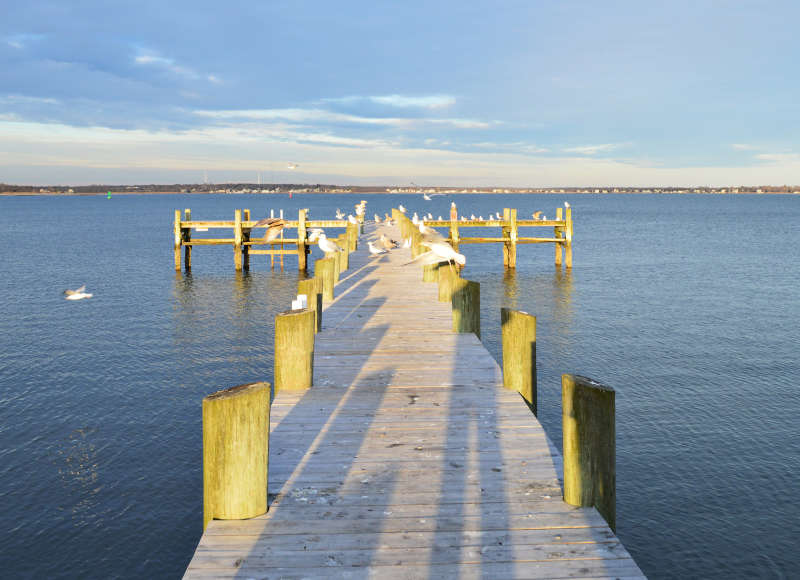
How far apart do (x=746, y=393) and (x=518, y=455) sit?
12.8 metres

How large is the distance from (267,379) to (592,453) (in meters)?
13.4

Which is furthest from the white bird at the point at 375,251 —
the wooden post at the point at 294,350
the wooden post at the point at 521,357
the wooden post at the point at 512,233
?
the wooden post at the point at 521,357

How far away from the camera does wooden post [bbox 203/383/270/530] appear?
5.07m

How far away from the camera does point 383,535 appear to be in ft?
16.1

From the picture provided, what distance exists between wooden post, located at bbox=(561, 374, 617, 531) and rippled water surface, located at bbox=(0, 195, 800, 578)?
478cm

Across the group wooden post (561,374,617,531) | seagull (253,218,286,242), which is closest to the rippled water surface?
seagull (253,218,286,242)

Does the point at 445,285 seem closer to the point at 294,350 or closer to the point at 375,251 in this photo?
the point at 294,350

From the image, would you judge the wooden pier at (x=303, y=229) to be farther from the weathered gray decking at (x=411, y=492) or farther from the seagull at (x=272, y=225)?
the weathered gray decking at (x=411, y=492)

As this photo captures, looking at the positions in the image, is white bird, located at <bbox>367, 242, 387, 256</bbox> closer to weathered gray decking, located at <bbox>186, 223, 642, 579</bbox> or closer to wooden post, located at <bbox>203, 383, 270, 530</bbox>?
weathered gray decking, located at <bbox>186, 223, 642, 579</bbox>

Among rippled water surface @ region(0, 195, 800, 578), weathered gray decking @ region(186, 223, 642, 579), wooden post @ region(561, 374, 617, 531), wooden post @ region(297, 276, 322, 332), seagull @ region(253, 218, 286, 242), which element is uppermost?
seagull @ region(253, 218, 286, 242)

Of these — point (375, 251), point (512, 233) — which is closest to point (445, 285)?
point (375, 251)

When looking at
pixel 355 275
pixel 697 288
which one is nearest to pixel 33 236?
pixel 355 275

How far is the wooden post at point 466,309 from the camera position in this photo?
39.2ft

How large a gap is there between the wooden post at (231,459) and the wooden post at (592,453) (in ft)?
8.85
